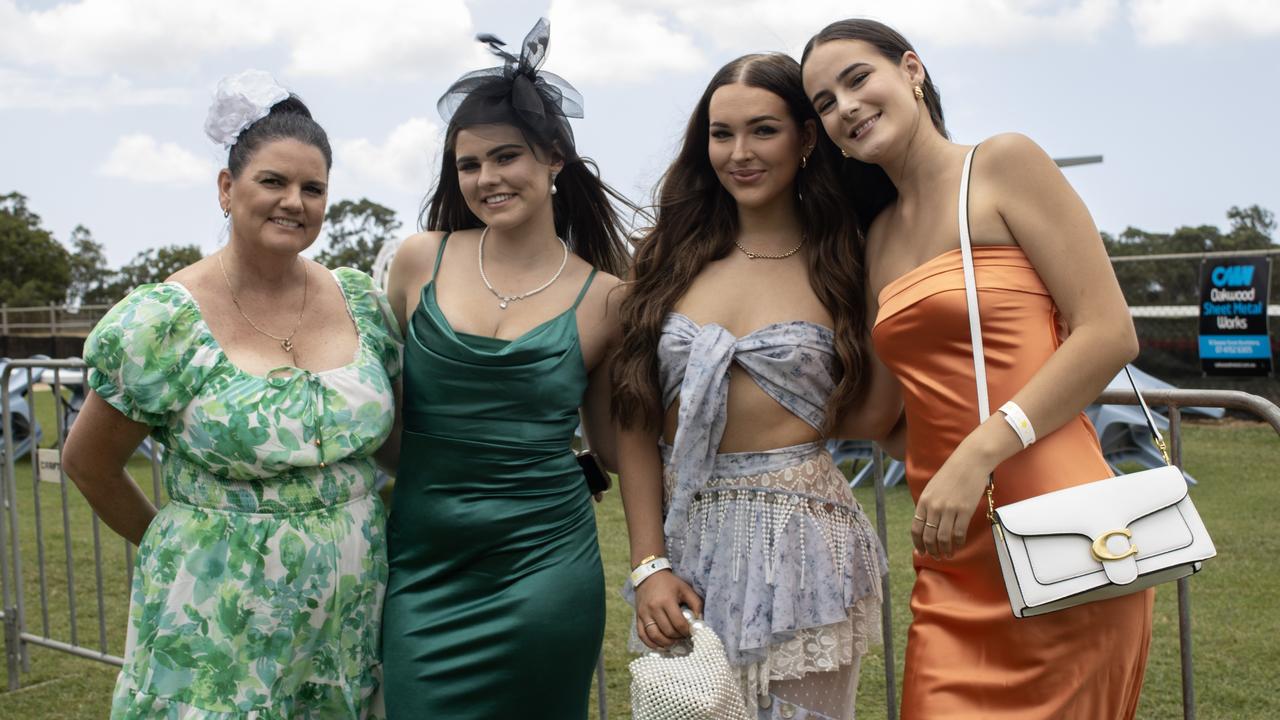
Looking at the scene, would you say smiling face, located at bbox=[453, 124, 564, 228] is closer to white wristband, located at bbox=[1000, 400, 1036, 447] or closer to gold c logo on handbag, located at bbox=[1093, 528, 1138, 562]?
white wristband, located at bbox=[1000, 400, 1036, 447]

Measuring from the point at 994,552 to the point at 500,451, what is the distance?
116cm

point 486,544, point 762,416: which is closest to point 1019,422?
point 762,416

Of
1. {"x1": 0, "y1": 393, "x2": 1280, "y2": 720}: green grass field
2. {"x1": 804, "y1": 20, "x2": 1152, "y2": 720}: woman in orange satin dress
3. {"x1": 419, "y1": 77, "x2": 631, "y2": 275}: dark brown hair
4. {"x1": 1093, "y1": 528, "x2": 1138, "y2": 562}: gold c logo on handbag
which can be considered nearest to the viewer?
{"x1": 1093, "y1": 528, "x2": 1138, "y2": 562}: gold c logo on handbag

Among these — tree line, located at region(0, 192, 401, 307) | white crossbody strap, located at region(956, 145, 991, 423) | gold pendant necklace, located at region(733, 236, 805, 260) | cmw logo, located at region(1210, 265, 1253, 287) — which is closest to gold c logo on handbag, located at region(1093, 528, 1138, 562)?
white crossbody strap, located at region(956, 145, 991, 423)

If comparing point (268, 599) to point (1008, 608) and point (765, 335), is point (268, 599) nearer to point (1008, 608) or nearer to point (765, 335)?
point (765, 335)

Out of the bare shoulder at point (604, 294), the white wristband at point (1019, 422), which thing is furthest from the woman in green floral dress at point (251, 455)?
the white wristband at point (1019, 422)

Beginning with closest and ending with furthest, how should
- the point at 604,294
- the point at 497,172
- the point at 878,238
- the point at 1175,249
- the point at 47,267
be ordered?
the point at 878,238
the point at 497,172
the point at 604,294
the point at 1175,249
the point at 47,267

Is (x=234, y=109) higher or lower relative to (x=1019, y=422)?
higher

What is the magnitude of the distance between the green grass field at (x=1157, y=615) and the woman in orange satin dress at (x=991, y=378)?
985 mm

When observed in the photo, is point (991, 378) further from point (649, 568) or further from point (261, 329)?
point (261, 329)

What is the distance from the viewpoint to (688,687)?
215cm

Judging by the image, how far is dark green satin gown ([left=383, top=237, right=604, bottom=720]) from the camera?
8.60 ft

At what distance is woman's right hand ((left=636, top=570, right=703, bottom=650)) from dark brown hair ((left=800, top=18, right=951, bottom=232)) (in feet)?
3.19

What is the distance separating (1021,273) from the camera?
2111 mm
